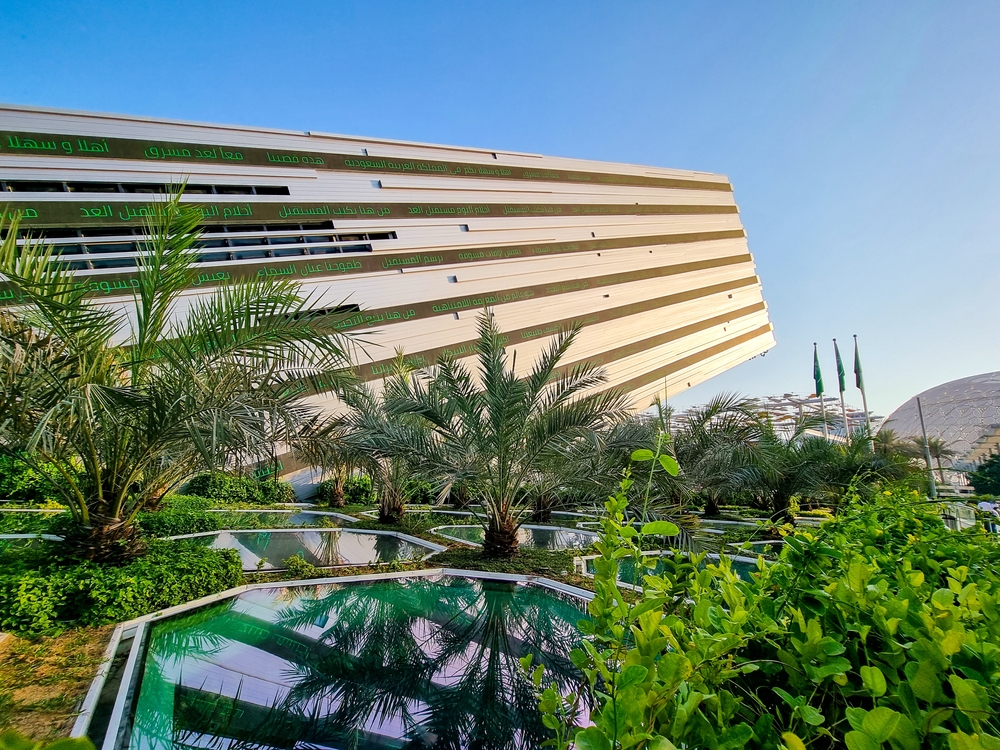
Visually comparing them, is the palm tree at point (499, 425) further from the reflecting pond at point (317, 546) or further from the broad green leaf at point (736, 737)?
the broad green leaf at point (736, 737)

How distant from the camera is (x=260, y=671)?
11.8 feet

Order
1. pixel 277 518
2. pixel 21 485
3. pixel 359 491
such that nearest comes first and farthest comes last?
1. pixel 21 485
2. pixel 277 518
3. pixel 359 491

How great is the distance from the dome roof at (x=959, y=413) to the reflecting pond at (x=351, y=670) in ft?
108

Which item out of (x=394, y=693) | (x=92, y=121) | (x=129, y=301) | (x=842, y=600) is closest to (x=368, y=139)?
(x=92, y=121)

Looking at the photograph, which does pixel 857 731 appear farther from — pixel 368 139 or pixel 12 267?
pixel 368 139

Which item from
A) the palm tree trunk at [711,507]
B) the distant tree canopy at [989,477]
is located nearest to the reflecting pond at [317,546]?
the palm tree trunk at [711,507]

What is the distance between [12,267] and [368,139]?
15.7 meters

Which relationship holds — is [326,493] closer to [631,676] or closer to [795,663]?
Answer: [795,663]

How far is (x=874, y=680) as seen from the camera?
0.77 meters

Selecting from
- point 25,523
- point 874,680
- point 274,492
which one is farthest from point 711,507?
point 25,523

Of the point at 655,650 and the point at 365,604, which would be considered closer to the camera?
the point at 655,650

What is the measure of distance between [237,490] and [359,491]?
3.16 metres

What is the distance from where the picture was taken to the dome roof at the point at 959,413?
30.9m

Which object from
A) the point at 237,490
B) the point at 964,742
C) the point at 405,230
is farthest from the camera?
the point at 405,230
